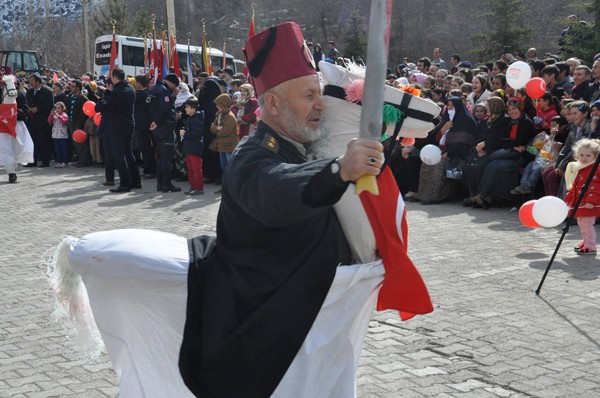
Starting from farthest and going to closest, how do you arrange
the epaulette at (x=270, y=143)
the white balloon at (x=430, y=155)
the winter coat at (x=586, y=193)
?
the white balloon at (x=430, y=155)
the winter coat at (x=586, y=193)
the epaulette at (x=270, y=143)

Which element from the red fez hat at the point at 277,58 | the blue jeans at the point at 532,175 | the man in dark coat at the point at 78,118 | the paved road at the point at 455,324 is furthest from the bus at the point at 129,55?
the red fez hat at the point at 277,58

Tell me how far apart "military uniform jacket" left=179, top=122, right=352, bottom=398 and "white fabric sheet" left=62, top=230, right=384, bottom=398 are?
62 mm

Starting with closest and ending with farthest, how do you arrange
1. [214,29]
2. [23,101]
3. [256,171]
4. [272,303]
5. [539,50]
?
[256,171], [272,303], [23,101], [539,50], [214,29]

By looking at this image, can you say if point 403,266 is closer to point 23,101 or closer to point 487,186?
point 487,186

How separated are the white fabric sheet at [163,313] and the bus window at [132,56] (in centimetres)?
3686

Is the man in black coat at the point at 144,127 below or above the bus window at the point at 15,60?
below

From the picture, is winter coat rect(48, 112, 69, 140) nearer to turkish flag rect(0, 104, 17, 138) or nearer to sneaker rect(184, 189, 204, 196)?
turkish flag rect(0, 104, 17, 138)

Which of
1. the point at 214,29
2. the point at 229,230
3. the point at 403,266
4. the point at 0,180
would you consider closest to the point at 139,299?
the point at 229,230

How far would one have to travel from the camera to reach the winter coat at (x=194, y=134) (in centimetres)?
1320

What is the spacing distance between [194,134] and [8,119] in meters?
4.34

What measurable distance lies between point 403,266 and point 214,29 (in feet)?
193

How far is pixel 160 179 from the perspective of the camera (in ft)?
45.7

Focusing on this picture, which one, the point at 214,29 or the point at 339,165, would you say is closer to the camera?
the point at 339,165

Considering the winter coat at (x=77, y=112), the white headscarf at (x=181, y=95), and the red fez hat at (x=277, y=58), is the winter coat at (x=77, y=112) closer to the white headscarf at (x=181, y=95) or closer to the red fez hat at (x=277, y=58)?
the white headscarf at (x=181, y=95)
